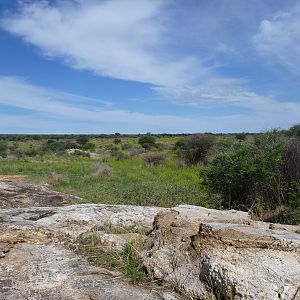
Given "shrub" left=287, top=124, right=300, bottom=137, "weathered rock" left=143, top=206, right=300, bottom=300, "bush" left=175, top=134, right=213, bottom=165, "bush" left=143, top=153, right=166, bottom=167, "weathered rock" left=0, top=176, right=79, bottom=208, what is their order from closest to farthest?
"weathered rock" left=143, top=206, right=300, bottom=300, "weathered rock" left=0, top=176, right=79, bottom=208, "shrub" left=287, top=124, right=300, bottom=137, "bush" left=175, top=134, right=213, bottom=165, "bush" left=143, top=153, right=166, bottom=167

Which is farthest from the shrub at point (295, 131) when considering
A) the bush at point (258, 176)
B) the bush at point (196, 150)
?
the bush at point (258, 176)

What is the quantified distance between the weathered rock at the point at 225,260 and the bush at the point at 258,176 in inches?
203

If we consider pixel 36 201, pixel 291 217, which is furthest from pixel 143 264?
pixel 36 201

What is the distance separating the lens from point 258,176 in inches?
420

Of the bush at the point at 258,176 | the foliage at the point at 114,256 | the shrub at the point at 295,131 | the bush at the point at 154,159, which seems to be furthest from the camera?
the bush at the point at 154,159

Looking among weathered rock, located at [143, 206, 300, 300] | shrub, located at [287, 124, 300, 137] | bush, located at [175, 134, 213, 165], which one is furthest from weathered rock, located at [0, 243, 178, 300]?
bush, located at [175, 134, 213, 165]

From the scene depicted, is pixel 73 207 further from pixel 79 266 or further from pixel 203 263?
pixel 203 263

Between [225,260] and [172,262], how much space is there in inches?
23.9

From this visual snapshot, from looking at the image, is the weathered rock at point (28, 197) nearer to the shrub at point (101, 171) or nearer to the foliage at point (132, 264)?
the shrub at point (101, 171)

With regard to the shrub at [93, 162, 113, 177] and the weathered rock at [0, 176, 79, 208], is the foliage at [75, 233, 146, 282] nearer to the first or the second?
the weathered rock at [0, 176, 79, 208]

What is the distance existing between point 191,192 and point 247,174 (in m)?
2.75

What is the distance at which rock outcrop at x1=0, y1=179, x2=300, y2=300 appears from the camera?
4086 millimetres

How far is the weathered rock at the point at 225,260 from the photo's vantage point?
13.0ft

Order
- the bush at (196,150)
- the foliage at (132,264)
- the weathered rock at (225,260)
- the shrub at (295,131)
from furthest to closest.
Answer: the bush at (196,150) < the shrub at (295,131) < the foliage at (132,264) < the weathered rock at (225,260)
